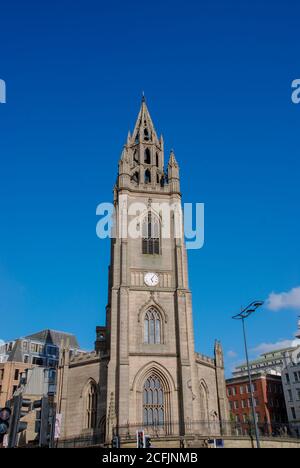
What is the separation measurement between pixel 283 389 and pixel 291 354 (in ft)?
28.5

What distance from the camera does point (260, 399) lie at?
76.2 m

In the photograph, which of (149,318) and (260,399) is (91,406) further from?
(260,399)

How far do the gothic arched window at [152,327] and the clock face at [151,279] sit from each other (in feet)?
8.75

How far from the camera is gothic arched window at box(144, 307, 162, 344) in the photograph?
43594 millimetres

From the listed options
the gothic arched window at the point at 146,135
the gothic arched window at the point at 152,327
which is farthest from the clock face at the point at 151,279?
the gothic arched window at the point at 146,135

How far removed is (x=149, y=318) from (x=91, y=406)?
32.8 ft

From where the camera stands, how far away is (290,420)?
7494 centimetres

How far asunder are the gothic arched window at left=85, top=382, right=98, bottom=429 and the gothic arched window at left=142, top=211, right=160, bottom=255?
49.1 feet

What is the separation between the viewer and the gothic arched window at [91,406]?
41.7 metres

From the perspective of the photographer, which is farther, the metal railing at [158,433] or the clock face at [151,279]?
the clock face at [151,279]

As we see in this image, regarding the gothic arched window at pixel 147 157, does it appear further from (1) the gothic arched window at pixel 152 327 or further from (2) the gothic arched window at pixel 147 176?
(1) the gothic arched window at pixel 152 327

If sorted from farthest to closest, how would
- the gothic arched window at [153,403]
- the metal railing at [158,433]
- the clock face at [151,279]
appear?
the clock face at [151,279], the gothic arched window at [153,403], the metal railing at [158,433]
